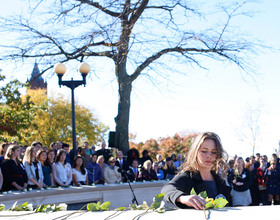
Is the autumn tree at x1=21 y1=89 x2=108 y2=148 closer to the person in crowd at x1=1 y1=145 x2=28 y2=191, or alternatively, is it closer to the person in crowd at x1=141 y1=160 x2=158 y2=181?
the person in crowd at x1=141 y1=160 x2=158 y2=181

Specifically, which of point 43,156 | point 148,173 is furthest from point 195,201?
point 148,173

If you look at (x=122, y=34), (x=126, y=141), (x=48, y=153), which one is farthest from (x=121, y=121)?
(x=48, y=153)

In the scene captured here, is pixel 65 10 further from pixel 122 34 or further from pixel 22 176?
pixel 22 176

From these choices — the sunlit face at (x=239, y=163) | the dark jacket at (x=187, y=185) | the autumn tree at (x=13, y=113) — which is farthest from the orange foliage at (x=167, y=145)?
the dark jacket at (x=187, y=185)

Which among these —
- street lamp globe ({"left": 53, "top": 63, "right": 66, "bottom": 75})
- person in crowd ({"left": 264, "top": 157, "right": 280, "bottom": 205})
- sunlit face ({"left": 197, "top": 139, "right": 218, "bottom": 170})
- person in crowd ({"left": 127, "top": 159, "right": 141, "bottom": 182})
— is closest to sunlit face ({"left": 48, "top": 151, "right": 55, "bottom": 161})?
person in crowd ({"left": 127, "top": 159, "right": 141, "bottom": 182})

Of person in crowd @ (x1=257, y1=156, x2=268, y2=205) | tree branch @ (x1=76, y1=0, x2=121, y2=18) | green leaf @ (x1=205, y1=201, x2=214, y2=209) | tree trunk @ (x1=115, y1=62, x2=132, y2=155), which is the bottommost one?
person in crowd @ (x1=257, y1=156, x2=268, y2=205)

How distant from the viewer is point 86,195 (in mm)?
9719

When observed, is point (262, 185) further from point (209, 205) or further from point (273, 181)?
point (209, 205)

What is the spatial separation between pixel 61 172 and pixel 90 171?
194cm

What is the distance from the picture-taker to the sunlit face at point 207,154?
3393 mm

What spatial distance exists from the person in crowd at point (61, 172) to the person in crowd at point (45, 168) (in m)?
0.10

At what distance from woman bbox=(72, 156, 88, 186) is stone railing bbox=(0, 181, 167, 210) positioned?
2.60ft

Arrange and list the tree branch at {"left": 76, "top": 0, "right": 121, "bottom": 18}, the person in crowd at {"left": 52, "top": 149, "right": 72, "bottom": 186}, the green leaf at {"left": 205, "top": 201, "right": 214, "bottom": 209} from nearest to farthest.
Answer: the green leaf at {"left": 205, "top": 201, "right": 214, "bottom": 209} < the person in crowd at {"left": 52, "top": 149, "right": 72, "bottom": 186} < the tree branch at {"left": 76, "top": 0, "right": 121, "bottom": 18}

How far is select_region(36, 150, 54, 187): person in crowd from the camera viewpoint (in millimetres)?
9750
